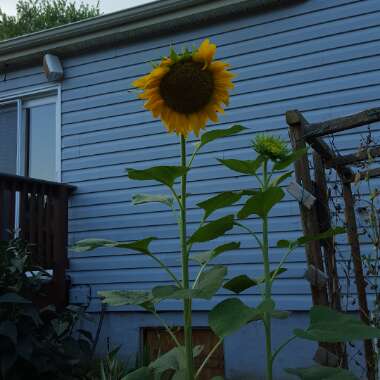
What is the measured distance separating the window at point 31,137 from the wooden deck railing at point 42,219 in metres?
0.76

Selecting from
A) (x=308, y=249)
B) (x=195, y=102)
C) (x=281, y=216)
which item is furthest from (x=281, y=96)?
(x=195, y=102)

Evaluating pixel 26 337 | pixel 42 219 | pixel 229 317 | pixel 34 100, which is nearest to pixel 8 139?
pixel 34 100

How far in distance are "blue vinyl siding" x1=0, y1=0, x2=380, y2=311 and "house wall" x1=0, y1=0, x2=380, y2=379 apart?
0.01 metres

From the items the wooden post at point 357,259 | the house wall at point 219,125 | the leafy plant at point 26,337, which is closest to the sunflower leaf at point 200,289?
the wooden post at point 357,259

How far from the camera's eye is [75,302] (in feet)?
20.3

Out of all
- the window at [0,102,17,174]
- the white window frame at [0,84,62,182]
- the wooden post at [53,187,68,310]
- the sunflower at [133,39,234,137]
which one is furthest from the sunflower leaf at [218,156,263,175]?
the window at [0,102,17,174]

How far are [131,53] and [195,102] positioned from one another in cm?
471

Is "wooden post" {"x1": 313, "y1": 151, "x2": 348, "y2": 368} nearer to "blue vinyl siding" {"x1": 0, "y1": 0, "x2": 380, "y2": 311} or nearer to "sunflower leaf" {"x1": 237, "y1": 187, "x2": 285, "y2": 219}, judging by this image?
"sunflower leaf" {"x1": 237, "y1": 187, "x2": 285, "y2": 219}

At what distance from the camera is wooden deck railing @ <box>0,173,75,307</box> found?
18.5ft

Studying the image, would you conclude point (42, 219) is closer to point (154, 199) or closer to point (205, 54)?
point (154, 199)

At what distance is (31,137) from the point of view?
7.08 metres

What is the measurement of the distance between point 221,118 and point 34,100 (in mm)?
2680

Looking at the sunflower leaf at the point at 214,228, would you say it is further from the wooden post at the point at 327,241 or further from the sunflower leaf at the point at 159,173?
the wooden post at the point at 327,241

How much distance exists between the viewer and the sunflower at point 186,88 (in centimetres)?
183
